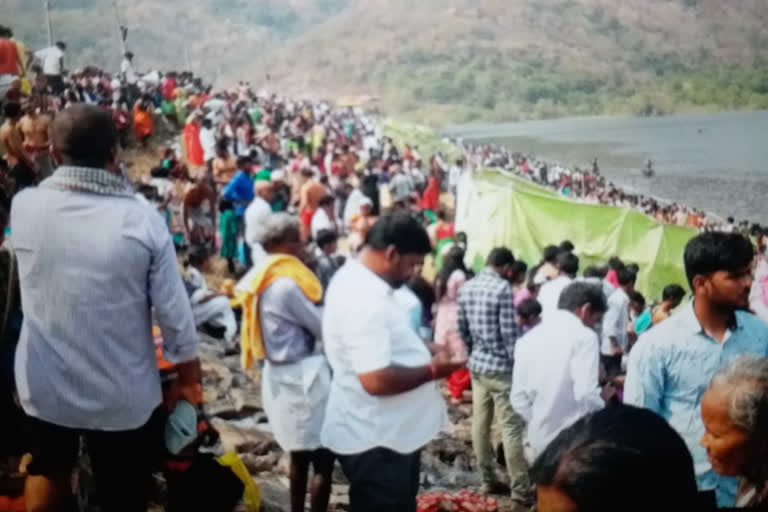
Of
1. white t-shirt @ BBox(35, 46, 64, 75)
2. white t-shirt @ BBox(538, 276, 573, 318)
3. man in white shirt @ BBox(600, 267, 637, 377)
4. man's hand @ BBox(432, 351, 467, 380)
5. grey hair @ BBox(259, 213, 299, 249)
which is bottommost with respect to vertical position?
man in white shirt @ BBox(600, 267, 637, 377)

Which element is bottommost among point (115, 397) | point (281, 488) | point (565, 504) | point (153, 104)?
point (281, 488)

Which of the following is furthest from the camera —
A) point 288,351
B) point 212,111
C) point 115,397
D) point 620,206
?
point 212,111

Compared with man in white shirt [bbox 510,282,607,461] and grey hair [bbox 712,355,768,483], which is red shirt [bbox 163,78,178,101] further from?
grey hair [bbox 712,355,768,483]

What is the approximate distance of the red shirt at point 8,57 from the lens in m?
6.00

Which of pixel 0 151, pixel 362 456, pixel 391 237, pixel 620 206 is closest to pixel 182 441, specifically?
pixel 362 456

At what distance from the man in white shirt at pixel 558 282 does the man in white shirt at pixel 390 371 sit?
206 centimetres

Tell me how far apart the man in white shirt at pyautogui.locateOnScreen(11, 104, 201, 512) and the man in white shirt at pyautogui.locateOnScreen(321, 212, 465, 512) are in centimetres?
43

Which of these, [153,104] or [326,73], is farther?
[326,73]

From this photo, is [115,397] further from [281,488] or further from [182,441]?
[281,488]

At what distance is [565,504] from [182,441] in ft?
4.28

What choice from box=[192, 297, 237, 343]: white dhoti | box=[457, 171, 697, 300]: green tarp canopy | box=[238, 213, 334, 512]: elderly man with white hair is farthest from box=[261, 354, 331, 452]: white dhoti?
box=[457, 171, 697, 300]: green tarp canopy

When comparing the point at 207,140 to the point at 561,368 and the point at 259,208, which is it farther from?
the point at 561,368

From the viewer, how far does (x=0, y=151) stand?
5488mm

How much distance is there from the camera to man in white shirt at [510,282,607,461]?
2881mm
